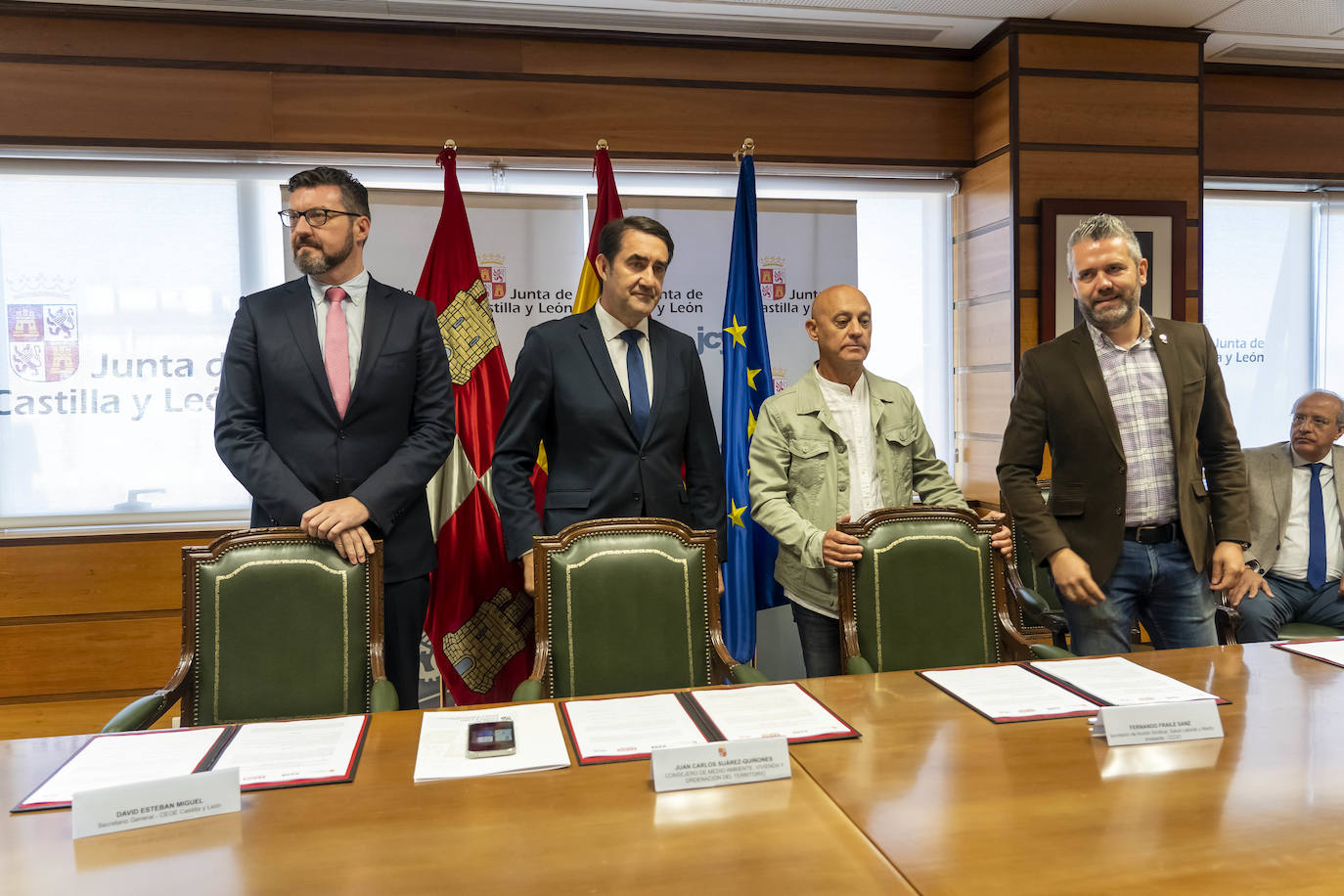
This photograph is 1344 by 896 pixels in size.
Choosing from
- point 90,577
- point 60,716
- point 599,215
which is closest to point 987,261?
point 599,215

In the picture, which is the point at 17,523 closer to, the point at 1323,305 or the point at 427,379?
the point at 427,379

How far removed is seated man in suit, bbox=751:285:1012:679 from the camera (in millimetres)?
2627

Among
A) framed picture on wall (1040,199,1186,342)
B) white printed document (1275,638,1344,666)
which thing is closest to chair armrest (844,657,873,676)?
white printed document (1275,638,1344,666)

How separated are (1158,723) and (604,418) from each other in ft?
5.16

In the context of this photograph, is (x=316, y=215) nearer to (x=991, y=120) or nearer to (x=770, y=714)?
(x=770, y=714)

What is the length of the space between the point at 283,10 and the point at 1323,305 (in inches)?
220

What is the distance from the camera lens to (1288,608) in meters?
3.53

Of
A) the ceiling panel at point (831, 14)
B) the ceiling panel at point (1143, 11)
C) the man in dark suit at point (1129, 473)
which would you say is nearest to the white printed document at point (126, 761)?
the man in dark suit at point (1129, 473)

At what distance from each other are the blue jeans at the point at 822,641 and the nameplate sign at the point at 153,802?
1.71m

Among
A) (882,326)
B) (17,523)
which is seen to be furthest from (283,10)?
(882,326)

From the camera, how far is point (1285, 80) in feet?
15.8

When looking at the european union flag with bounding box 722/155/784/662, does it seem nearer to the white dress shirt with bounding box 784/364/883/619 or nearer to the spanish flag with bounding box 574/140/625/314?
the spanish flag with bounding box 574/140/625/314

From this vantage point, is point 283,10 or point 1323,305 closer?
point 283,10

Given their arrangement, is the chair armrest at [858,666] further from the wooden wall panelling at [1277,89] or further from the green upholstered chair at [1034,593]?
the wooden wall panelling at [1277,89]
